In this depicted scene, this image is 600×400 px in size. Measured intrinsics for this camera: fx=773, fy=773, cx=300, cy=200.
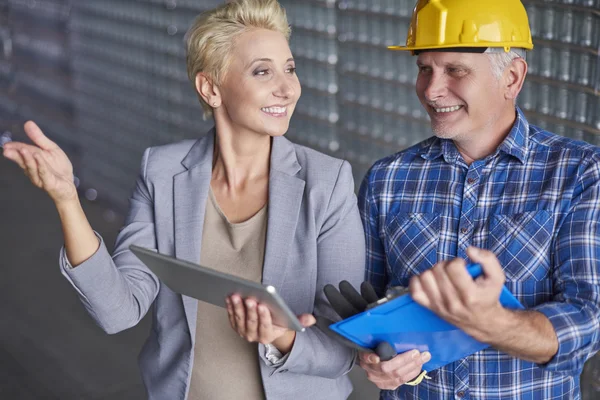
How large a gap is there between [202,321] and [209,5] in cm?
332

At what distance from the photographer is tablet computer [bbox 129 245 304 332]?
4.41 feet

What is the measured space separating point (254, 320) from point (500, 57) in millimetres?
851

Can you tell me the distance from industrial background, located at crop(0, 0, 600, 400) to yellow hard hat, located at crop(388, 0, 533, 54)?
846mm

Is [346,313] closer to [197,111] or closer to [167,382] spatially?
[167,382]

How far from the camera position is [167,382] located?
183cm

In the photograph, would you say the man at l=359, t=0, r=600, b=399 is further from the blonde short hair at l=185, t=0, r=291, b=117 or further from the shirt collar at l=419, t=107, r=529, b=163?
the blonde short hair at l=185, t=0, r=291, b=117

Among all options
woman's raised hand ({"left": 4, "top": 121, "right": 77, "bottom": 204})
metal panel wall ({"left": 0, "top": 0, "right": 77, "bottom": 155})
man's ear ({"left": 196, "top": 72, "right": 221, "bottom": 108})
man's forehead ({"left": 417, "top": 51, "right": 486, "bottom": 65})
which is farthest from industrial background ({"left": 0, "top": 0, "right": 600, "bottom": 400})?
woman's raised hand ({"left": 4, "top": 121, "right": 77, "bottom": 204})

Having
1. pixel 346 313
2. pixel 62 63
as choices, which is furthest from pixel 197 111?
pixel 346 313

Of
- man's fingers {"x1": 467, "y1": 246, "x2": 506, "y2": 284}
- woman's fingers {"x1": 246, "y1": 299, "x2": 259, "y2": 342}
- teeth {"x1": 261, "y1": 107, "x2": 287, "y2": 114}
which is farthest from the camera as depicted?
teeth {"x1": 261, "y1": 107, "x2": 287, "y2": 114}

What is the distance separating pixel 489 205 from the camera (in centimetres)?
177

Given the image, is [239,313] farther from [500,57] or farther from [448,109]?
[500,57]

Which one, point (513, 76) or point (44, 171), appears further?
point (513, 76)

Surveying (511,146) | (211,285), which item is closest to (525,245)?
(511,146)

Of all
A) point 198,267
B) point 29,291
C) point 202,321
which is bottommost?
point 29,291
